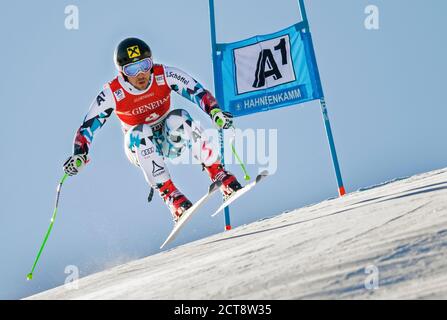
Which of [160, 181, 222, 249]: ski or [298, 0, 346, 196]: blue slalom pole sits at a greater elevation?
[298, 0, 346, 196]: blue slalom pole

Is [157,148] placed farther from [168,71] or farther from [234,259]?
[234,259]

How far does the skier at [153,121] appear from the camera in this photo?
516 centimetres

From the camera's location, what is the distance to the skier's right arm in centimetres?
544

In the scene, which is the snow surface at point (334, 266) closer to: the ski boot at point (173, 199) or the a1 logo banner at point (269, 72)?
the ski boot at point (173, 199)

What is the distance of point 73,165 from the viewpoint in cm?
526

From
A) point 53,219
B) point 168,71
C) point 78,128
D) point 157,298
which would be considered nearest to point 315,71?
point 168,71

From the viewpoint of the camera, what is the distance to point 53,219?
5375 mm

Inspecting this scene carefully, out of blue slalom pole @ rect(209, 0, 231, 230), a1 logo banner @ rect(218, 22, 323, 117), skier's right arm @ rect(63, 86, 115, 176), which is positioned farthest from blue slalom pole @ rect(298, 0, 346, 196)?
skier's right arm @ rect(63, 86, 115, 176)

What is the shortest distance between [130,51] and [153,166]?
105 centimetres

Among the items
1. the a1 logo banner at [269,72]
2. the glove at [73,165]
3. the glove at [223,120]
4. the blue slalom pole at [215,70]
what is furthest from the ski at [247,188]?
the a1 logo banner at [269,72]

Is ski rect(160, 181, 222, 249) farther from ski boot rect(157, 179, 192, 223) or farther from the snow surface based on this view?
the snow surface

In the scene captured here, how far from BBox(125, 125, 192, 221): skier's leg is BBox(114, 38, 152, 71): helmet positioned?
63 cm
